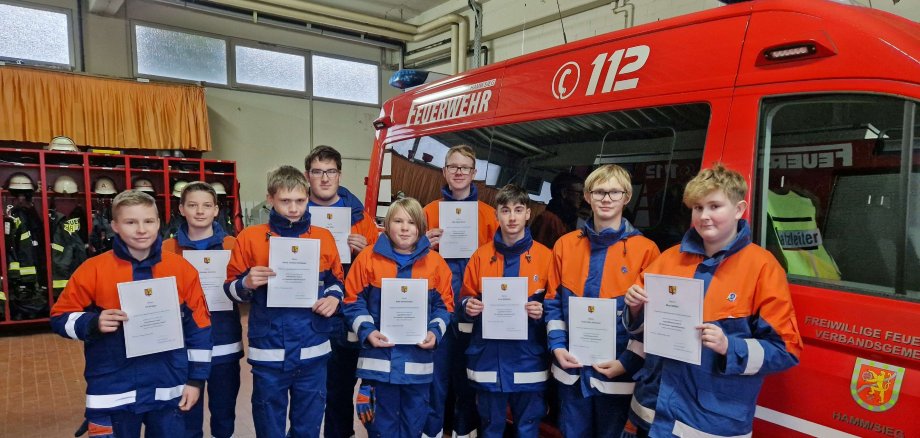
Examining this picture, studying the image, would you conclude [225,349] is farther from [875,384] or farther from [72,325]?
[875,384]

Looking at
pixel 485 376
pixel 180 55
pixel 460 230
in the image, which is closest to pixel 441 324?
pixel 485 376

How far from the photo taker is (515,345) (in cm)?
246

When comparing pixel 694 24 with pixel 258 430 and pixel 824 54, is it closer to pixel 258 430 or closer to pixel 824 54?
pixel 824 54

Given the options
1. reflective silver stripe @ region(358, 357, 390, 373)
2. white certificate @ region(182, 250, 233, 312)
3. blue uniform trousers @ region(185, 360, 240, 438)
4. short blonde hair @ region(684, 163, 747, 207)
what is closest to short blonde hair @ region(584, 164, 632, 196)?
short blonde hair @ region(684, 163, 747, 207)

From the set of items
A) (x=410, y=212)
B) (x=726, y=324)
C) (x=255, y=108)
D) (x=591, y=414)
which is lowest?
(x=591, y=414)

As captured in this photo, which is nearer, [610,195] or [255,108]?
[610,195]

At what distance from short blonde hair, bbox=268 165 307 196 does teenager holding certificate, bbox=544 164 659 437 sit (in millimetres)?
1380

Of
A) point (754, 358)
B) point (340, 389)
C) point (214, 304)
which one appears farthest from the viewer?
point (340, 389)

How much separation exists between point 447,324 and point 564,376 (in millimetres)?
652

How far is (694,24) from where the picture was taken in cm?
220

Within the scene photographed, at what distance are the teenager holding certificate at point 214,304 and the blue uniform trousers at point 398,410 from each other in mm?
952

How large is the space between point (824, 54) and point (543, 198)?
4.47 ft

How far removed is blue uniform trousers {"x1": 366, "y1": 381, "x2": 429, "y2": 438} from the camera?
2537mm

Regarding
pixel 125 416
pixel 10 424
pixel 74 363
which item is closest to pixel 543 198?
pixel 125 416
